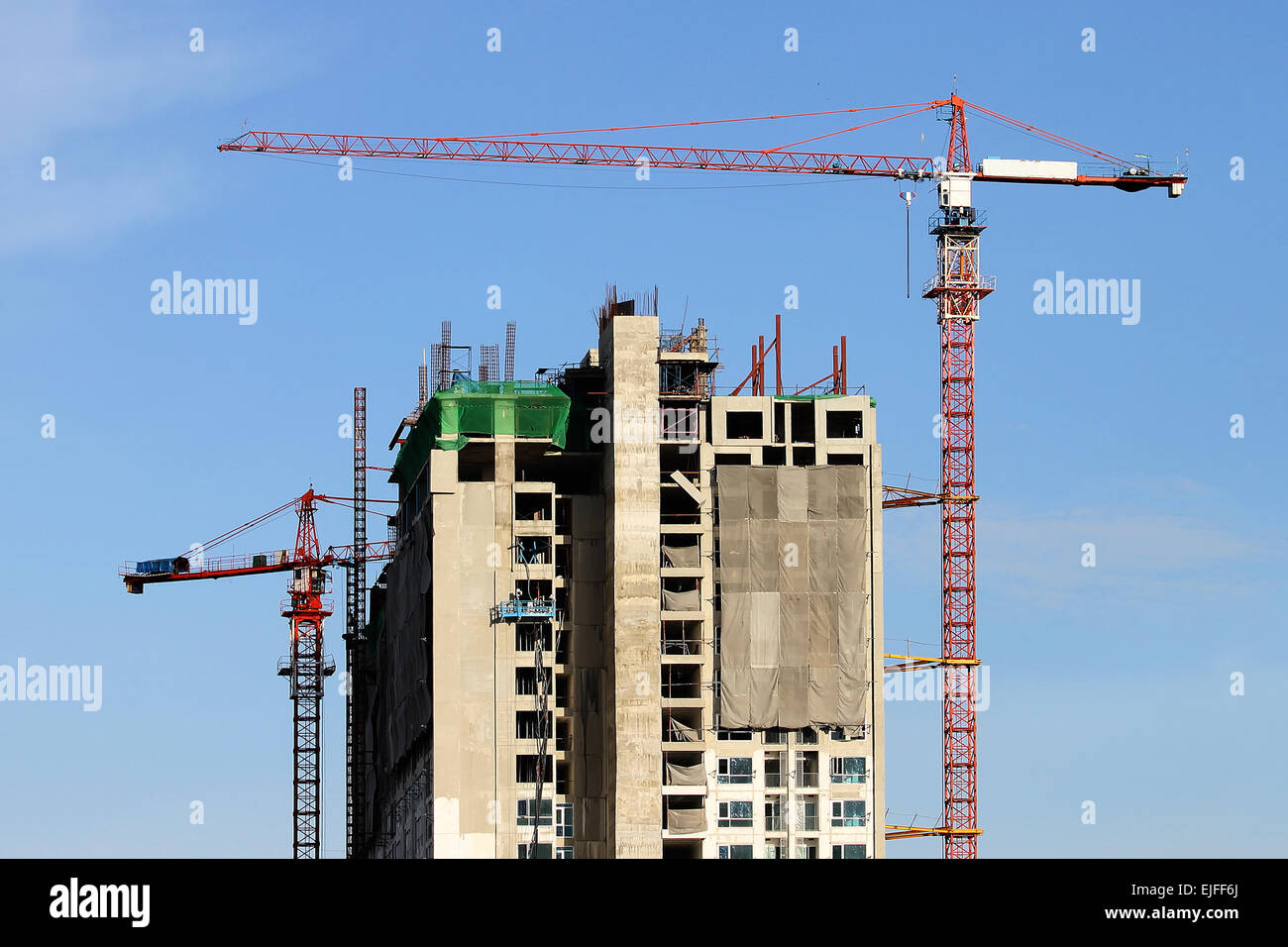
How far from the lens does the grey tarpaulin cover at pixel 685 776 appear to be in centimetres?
17125

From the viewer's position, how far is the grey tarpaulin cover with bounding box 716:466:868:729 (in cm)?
17300

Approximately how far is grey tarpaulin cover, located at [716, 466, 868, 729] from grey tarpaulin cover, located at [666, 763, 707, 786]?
3.83 metres

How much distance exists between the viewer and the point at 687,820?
170 m

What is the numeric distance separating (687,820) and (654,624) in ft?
45.5

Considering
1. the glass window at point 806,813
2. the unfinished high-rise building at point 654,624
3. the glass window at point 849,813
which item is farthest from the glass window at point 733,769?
the glass window at point 849,813

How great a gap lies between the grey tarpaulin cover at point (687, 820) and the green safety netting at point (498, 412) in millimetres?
28345

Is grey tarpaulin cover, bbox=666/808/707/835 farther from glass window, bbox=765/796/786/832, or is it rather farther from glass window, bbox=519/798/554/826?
glass window, bbox=519/798/554/826

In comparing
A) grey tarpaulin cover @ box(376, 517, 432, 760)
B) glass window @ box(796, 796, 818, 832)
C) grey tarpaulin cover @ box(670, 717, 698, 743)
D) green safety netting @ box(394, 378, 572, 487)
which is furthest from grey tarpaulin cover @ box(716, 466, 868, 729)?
grey tarpaulin cover @ box(376, 517, 432, 760)

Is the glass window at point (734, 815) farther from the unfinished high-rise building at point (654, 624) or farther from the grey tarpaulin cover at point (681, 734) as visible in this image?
the grey tarpaulin cover at point (681, 734)

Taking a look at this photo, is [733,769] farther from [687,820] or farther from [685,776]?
[687,820]

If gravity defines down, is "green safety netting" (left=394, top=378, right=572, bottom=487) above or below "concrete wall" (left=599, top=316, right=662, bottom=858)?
above
